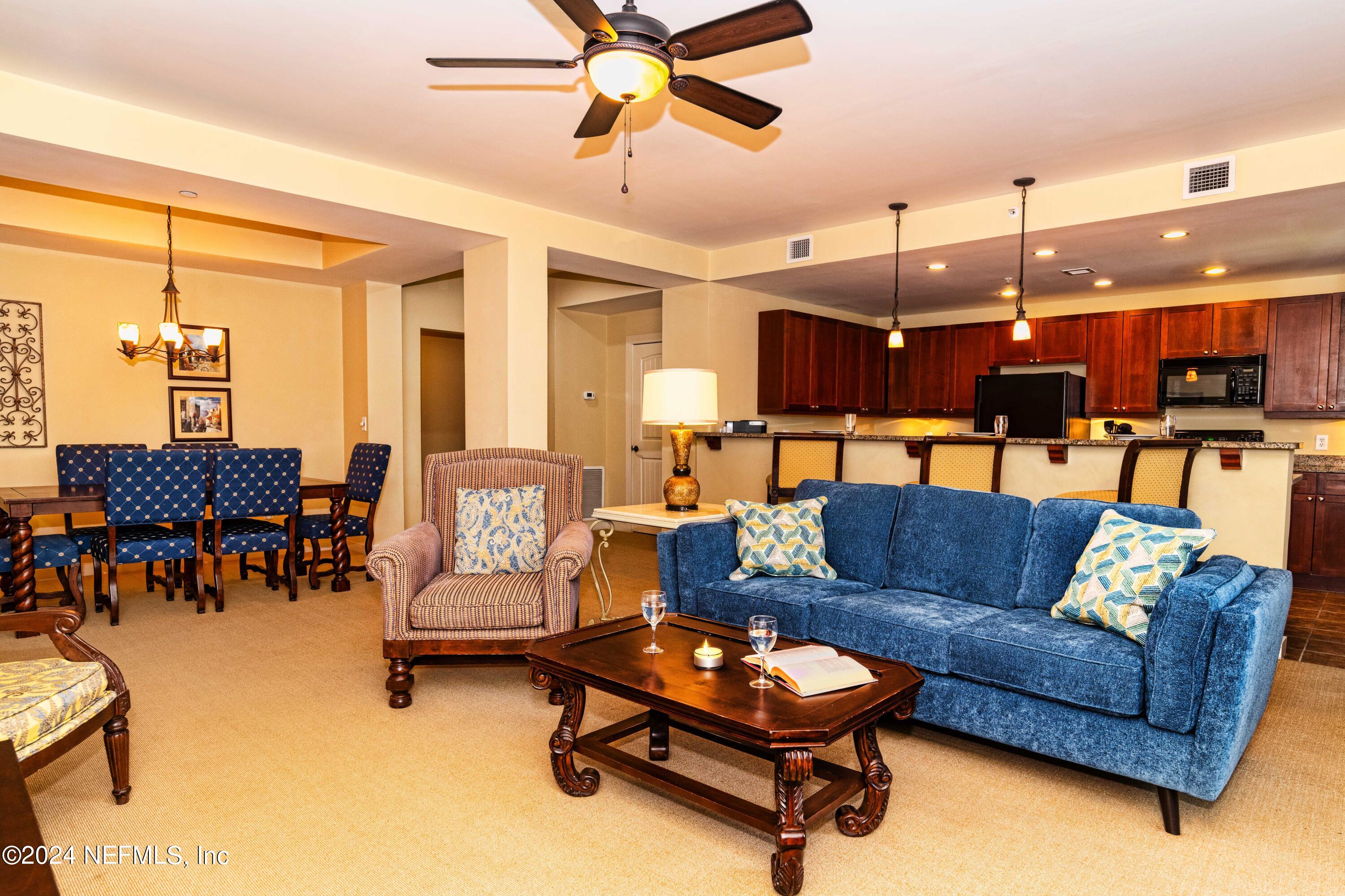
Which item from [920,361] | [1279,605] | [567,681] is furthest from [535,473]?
[920,361]

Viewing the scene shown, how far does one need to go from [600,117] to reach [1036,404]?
5400mm

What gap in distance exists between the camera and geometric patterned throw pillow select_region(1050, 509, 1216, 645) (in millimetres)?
2430

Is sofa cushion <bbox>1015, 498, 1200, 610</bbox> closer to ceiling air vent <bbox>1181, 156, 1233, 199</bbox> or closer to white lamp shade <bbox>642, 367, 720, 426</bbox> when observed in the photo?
white lamp shade <bbox>642, 367, 720, 426</bbox>

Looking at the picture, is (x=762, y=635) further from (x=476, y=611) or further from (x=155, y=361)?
(x=155, y=361)

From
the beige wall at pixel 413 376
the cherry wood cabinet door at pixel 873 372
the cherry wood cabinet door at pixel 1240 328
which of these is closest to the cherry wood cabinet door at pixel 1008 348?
the cherry wood cabinet door at pixel 873 372

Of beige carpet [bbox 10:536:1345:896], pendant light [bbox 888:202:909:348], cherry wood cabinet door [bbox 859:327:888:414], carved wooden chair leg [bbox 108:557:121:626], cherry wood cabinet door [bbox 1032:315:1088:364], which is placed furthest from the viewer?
cherry wood cabinet door [bbox 859:327:888:414]

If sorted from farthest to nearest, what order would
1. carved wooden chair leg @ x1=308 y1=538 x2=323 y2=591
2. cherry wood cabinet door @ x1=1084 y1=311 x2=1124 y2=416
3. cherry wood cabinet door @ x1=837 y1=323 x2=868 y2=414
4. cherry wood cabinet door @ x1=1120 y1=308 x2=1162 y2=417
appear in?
1. cherry wood cabinet door @ x1=837 y1=323 x2=868 y2=414
2. cherry wood cabinet door @ x1=1084 y1=311 x2=1124 y2=416
3. cherry wood cabinet door @ x1=1120 y1=308 x2=1162 y2=417
4. carved wooden chair leg @ x1=308 y1=538 x2=323 y2=591

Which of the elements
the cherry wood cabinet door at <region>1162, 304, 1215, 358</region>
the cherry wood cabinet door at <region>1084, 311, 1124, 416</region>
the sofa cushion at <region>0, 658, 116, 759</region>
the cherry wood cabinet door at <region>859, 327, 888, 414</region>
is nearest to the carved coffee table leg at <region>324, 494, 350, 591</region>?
the sofa cushion at <region>0, 658, 116, 759</region>

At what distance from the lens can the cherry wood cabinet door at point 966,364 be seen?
760 centimetres

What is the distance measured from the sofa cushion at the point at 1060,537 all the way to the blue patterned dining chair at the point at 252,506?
4.42 m

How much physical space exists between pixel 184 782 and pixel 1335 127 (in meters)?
5.63

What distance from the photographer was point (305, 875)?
1.95 meters

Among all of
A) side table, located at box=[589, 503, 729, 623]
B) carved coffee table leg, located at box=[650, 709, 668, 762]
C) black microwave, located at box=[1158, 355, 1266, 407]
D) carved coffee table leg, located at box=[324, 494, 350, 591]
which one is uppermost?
black microwave, located at box=[1158, 355, 1266, 407]

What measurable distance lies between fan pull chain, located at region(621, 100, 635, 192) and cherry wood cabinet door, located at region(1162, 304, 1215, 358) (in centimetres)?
499
